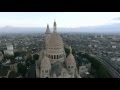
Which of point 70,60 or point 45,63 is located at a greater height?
point 70,60

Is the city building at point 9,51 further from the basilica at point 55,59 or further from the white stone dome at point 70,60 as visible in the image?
the white stone dome at point 70,60

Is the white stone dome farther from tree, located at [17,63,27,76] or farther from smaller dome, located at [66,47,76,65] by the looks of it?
tree, located at [17,63,27,76]

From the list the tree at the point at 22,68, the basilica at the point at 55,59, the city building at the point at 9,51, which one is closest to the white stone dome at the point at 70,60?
the basilica at the point at 55,59

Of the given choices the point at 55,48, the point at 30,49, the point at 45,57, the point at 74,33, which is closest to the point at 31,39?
the point at 30,49

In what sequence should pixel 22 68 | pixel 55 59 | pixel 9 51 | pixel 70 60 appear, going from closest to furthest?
pixel 9 51, pixel 22 68, pixel 70 60, pixel 55 59

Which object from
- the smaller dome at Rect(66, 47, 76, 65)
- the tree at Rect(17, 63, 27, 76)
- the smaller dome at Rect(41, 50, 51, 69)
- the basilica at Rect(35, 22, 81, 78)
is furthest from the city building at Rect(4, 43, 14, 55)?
the smaller dome at Rect(66, 47, 76, 65)

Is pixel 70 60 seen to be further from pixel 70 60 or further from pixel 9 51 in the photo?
pixel 9 51

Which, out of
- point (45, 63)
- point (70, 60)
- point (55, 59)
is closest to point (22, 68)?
point (45, 63)

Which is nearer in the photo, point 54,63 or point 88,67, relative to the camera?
point 88,67
